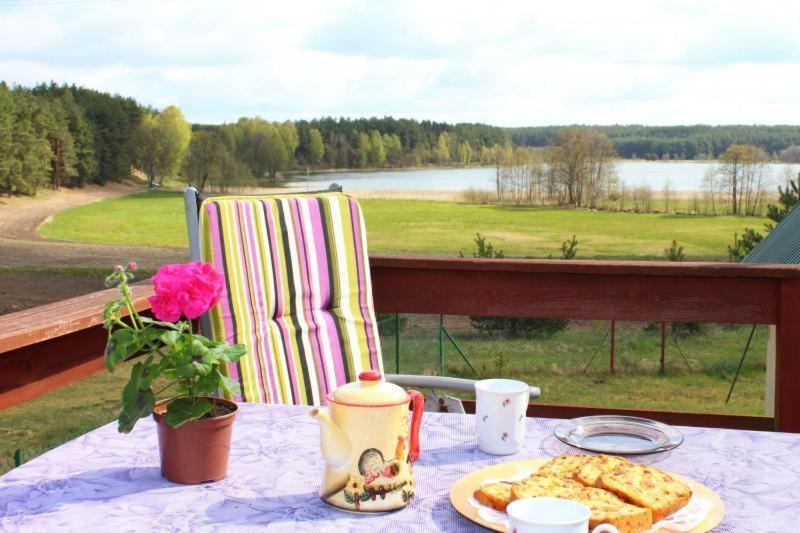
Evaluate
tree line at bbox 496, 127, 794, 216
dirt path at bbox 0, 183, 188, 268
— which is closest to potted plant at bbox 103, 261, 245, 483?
dirt path at bbox 0, 183, 188, 268

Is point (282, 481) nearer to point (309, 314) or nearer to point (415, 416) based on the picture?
point (415, 416)

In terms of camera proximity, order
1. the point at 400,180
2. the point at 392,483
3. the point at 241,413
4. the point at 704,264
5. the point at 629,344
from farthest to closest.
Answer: the point at 400,180
the point at 629,344
the point at 704,264
the point at 241,413
the point at 392,483

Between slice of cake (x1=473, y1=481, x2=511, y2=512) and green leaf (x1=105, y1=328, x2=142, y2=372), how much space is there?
1.41 ft

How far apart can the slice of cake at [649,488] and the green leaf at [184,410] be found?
1.52 ft

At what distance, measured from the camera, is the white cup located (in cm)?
110

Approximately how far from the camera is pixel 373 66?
169 feet

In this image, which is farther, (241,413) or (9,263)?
(9,263)

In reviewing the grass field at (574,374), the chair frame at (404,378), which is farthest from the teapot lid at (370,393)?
the grass field at (574,374)

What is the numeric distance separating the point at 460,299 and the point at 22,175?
33.8 metres

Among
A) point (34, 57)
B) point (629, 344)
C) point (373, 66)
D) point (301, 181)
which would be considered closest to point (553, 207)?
point (301, 181)

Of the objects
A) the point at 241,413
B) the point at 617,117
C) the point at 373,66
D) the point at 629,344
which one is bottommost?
the point at 629,344

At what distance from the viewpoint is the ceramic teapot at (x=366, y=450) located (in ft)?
2.95

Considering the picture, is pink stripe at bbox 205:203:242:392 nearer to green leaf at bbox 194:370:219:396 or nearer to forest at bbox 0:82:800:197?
green leaf at bbox 194:370:219:396

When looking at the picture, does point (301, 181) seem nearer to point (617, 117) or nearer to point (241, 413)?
point (617, 117)
